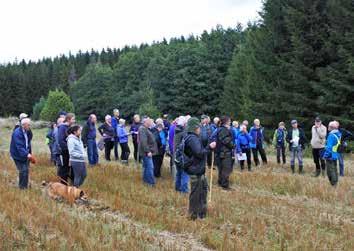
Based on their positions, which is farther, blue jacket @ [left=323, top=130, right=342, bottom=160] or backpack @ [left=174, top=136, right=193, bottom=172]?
blue jacket @ [left=323, top=130, right=342, bottom=160]

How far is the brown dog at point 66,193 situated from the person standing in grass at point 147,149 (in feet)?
8.53

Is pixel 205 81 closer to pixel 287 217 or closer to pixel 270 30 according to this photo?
pixel 270 30

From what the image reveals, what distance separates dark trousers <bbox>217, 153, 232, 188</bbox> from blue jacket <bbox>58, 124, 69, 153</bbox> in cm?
422

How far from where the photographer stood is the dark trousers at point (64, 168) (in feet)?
39.0

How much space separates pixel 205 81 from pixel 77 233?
5322 cm

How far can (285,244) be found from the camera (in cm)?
827

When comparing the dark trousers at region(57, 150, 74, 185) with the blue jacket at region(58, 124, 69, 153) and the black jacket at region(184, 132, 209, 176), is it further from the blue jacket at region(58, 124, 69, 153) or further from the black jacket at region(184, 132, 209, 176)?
the black jacket at region(184, 132, 209, 176)

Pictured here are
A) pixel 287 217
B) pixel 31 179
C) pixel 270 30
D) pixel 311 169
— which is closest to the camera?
pixel 287 217

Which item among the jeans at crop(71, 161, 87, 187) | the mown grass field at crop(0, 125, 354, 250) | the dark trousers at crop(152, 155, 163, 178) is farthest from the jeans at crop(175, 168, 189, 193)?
the jeans at crop(71, 161, 87, 187)

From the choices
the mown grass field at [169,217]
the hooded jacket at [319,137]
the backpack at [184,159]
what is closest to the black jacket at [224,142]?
the mown grass field at [169,217]

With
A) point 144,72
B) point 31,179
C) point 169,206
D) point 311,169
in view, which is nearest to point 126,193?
point 169,206

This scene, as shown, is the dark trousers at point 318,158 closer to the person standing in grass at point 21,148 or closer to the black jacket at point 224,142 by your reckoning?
the black jacket at point 224,142

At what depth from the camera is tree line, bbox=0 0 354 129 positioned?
26906 millimetres

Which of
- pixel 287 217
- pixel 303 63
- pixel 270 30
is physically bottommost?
pixel 287 217
